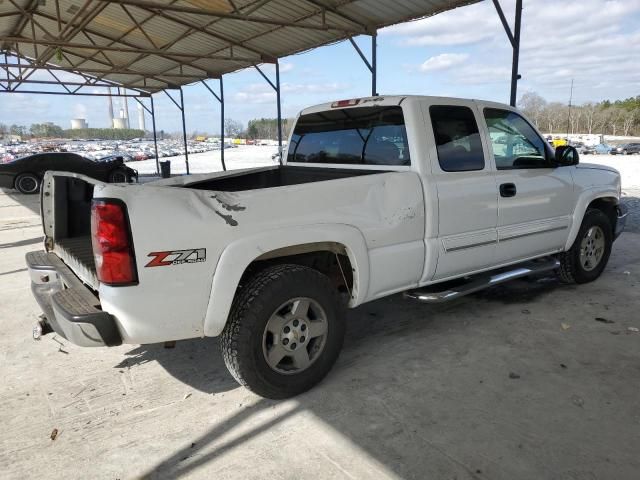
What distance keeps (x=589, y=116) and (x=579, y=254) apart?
106 metres

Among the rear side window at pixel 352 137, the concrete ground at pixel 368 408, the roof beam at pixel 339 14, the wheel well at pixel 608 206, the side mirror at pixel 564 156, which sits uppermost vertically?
the roof beam at pixel 339 14

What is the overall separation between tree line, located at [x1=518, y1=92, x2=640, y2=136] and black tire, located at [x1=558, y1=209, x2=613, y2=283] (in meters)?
85.2

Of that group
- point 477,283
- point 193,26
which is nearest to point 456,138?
point 477,283

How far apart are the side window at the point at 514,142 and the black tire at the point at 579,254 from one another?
1040 millimetres

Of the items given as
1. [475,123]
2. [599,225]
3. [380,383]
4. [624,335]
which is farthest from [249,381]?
[599,225]

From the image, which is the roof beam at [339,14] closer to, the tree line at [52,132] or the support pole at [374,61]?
the support pole at [374,61]

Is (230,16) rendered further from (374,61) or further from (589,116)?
(589,116)

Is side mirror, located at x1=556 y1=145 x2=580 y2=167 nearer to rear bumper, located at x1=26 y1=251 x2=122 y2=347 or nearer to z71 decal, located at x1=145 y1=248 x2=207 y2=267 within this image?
z71 decal, located at x1=145 y1=248 x2=207 y2=267

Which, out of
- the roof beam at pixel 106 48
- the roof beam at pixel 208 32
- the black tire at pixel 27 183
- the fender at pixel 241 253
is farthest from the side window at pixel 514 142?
the black tire at pixel 27 183

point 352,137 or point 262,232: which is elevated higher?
point 352,137

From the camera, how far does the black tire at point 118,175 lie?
16633 mm

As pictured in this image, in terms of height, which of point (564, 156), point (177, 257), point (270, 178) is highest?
point (564, 156)

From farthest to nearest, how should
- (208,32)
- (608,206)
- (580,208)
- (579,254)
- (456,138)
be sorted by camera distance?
(208,32)
(608,206)
(579,254)
(580,208)
(456,138)

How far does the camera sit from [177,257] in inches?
97.0
